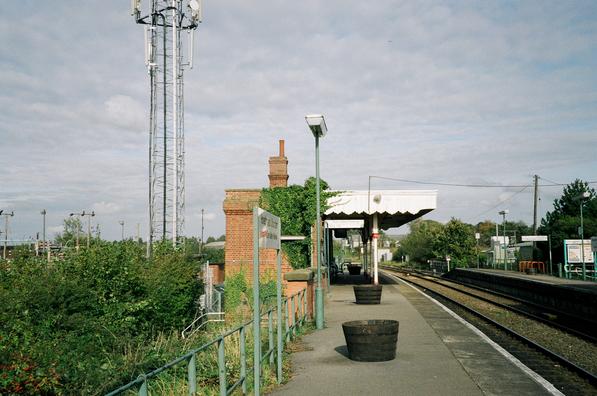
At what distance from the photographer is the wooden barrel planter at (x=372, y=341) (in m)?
9.67

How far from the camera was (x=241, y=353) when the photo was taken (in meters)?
7.20

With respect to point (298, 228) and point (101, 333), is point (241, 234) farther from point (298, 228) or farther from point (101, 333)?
point (101, 333)

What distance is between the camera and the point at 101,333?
14016 millimetres

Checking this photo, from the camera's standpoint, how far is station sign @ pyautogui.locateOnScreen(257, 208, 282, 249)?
7262 mm

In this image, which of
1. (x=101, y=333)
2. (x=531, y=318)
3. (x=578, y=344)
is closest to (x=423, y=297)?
(x=531, y=318)

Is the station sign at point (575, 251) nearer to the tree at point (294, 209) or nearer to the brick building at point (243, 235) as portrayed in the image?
the tree at point (294, 209)

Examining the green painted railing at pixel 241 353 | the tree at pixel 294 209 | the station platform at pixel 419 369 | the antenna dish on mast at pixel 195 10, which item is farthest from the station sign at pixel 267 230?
the antenna dish on mast at pixel 195 10

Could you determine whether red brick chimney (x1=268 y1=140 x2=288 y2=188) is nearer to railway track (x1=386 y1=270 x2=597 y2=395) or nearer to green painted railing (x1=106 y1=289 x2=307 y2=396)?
railway track (x1=386 y1=270 x2=597 y2=395)

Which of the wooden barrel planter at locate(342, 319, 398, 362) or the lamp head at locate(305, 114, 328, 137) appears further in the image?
the lamp head at locate(305, 114, 328, 137)

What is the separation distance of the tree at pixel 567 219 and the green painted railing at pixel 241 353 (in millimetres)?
35866

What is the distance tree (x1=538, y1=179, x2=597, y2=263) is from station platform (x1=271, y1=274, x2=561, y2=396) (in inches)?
1391

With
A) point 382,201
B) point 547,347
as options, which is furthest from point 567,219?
point 547,347

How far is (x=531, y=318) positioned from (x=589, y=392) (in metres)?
11.0

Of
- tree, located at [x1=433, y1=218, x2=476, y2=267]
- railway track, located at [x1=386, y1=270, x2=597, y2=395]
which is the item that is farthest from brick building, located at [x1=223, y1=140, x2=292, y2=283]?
tree, located at [x1=433, y1=218, x2=476, y2=267]
